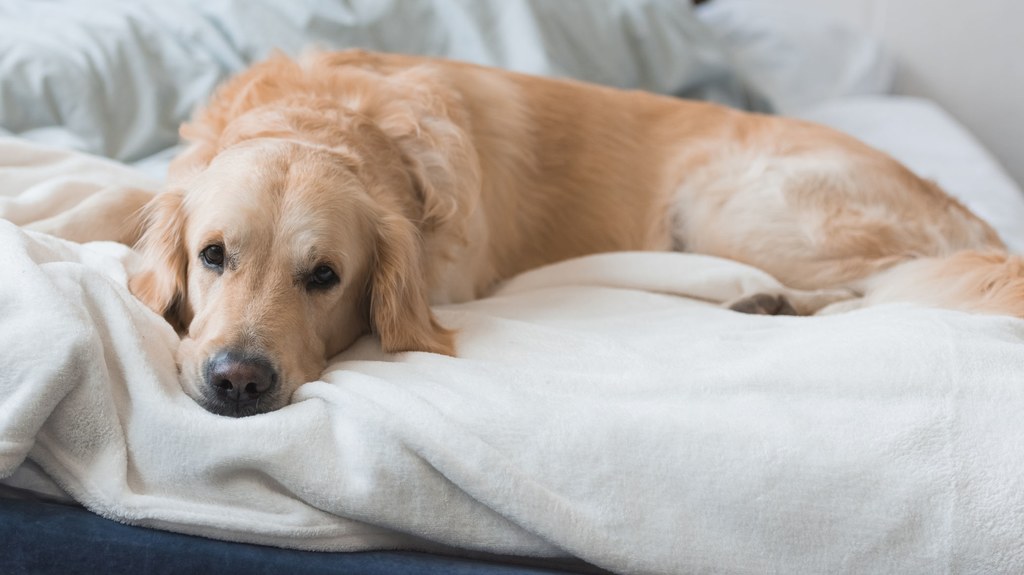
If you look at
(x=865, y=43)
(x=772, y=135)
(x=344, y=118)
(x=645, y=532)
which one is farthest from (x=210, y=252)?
(x=865, y=43)

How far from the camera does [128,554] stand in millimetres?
1332

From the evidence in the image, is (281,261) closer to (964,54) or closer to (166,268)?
(166,268)

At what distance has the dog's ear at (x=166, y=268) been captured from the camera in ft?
5.96

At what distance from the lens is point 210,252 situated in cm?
174

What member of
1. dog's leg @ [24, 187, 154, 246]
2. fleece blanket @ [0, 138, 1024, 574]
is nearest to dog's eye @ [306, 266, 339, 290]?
fleece blanket @ [0, 138, 1024, 574]

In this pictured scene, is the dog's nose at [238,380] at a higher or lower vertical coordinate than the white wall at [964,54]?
higher

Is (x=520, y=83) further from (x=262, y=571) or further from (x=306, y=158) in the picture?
(x=262, y=571)

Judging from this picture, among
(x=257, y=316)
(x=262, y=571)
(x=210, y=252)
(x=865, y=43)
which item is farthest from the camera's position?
(x=865, y=43)

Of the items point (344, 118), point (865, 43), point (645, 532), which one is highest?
point (344, 118)

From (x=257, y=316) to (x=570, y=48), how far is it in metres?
2.17

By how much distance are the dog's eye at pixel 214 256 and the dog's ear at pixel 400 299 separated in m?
0.30

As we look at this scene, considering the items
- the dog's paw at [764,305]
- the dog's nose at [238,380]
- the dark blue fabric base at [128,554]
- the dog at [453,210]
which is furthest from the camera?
the dog's paw at [764,305]

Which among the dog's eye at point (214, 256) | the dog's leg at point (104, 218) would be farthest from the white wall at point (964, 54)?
the dog's eye at point (214, 256)

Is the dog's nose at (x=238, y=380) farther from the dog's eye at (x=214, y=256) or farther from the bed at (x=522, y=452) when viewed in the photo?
the dog's eye at (x=214, y=256)
